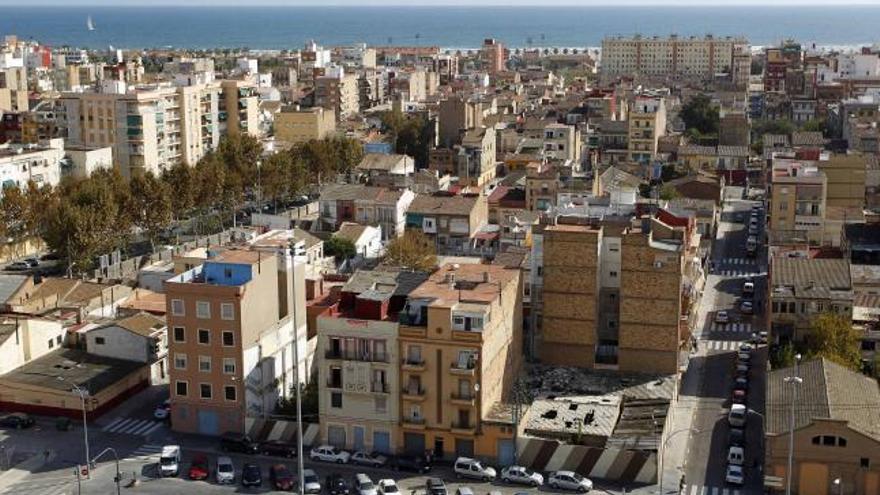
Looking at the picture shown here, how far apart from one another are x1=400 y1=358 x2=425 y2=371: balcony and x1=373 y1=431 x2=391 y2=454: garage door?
8.07 feet

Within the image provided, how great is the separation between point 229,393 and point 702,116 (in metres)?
88.0

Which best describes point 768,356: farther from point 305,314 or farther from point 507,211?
point 507,211

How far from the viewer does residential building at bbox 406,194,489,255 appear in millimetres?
65125

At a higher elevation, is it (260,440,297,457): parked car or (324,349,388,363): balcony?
(324,349,388,363): balcony

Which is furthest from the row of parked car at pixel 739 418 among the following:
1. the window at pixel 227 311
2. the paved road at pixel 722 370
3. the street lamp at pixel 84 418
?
the street lamp at pixel 84 418

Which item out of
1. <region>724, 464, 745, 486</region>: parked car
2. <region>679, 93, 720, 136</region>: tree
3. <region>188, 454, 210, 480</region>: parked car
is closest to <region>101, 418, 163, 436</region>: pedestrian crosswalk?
<region>188, 454, 210, 480</region>: parked car

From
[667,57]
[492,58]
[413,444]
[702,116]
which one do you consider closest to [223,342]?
[413,444]

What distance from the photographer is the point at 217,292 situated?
36.2 metres

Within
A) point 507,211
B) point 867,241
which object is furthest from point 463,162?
point 867,241

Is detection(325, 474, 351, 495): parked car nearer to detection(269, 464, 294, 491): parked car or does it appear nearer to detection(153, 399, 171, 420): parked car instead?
detection(269, 464, 294, 491): parked car

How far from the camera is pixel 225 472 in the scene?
110 ft

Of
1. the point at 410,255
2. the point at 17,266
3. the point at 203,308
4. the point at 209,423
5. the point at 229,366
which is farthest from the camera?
the point at 17,266

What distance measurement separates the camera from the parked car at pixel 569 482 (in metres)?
32.8

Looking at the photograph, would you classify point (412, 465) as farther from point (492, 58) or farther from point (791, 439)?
point (492, 58)
